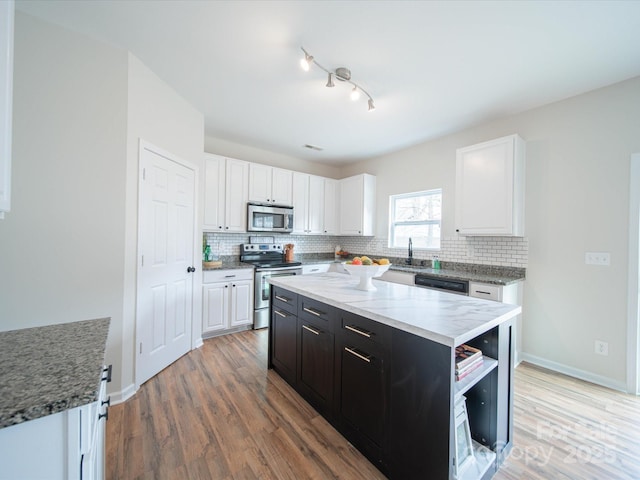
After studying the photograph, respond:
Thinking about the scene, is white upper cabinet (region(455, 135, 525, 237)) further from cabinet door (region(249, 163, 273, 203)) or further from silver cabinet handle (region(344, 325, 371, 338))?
cabinet door (region(249, 163, 273, 203))

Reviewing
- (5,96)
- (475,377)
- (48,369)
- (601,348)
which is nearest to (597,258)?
(601,348)

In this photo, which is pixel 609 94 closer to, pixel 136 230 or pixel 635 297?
pixel 635 297

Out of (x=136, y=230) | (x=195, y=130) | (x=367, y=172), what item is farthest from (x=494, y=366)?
(x=367, y=172)

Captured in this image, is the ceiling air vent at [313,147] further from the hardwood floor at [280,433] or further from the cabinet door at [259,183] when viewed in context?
the hardwood floor at [280,433]

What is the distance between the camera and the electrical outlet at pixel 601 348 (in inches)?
94.2

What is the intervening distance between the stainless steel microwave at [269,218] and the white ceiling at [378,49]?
1387 millimetres

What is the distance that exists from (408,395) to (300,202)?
3.64 meters

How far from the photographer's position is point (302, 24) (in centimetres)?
180

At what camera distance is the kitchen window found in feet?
12.8

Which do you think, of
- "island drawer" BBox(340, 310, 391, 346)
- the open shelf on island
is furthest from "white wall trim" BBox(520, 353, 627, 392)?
"island drawer" BBox(340, 310, 391, 346)

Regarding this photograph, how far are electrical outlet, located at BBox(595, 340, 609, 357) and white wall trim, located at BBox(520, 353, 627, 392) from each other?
21 centimetres

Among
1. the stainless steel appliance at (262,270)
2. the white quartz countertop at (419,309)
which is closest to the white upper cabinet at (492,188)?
the white quartz countertop at (419,309)

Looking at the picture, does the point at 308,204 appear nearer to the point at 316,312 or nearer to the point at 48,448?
the point at 316,312

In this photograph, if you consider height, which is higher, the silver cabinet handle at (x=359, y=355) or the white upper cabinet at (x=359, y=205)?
the white upper cabinet at (x=359, y=205)
